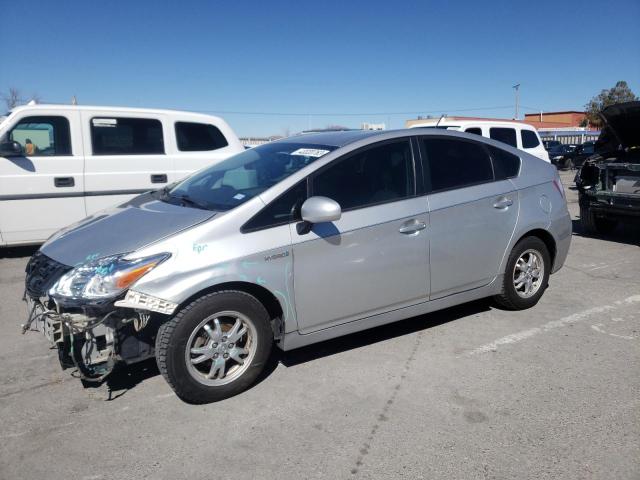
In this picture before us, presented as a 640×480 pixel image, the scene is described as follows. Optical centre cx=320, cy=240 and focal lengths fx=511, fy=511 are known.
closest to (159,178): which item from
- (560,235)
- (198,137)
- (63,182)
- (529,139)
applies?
(198,137)

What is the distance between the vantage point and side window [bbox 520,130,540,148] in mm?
11727

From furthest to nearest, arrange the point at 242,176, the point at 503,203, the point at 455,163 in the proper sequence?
the point at 503,203 → the point at 455,163 → the point at 242,176

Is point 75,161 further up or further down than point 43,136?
further down

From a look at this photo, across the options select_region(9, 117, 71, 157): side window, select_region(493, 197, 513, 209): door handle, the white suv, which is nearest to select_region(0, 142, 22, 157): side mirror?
select_region(9, 117, 71, 157): side window

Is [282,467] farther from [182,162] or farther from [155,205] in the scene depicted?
[182,162]

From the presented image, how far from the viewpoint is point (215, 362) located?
3.15 metres

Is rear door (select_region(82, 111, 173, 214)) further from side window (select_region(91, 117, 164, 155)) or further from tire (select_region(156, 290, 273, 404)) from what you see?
tire (select_region(156, 290, 273, 404))

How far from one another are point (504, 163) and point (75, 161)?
5.46m

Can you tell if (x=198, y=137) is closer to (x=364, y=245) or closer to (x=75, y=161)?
(x=75, y=161)

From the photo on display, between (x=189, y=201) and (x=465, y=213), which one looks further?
(x=465, y=213)

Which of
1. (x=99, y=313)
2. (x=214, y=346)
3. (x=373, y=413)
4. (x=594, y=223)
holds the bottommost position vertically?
(x=373, y=413)

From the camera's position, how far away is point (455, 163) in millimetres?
4176

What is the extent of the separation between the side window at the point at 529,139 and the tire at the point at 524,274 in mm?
7757

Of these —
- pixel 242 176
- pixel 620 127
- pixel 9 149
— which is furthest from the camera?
pixel 620 127
